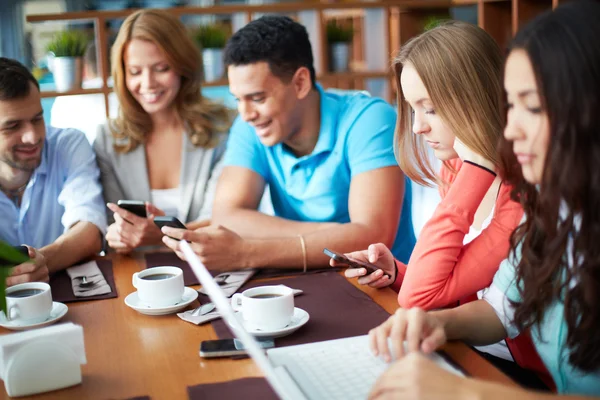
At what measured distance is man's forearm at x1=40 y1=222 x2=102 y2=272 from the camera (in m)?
1.65

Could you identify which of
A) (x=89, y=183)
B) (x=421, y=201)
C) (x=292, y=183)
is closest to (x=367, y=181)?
(x=292, y=183)

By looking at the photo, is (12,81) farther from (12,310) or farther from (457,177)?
(457,177)

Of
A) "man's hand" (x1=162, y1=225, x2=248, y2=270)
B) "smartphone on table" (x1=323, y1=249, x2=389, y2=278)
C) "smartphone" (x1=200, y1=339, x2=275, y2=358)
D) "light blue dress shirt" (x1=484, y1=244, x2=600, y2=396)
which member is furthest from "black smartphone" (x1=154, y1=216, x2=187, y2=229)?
"light blue dress shirt" (x1=484, y1=244, x2=600, y2=396)

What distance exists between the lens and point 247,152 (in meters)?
2.12

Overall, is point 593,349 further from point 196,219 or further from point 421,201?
point 421,201

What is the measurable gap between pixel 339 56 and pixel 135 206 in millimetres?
2266

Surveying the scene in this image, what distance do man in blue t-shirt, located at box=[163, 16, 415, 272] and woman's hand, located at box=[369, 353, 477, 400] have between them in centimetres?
86

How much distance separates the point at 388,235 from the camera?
6.05 feet

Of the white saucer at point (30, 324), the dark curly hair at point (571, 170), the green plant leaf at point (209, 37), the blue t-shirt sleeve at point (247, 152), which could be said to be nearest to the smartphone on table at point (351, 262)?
the dark curly hair at point (571, 170)

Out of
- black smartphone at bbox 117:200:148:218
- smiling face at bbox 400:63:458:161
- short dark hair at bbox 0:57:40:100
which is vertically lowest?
black smartphone at bbox 117:200:148:218

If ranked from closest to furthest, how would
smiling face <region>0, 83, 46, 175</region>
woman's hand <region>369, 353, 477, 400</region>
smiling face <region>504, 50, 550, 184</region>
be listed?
woman's hand <region>369, 353, 477, 400</region>, smiling face <region>504, 50, 550, 184</region>, smiling face <region>0, 83, 46, 175</region>

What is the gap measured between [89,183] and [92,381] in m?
1.17

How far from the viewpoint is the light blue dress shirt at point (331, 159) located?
1.94 meters

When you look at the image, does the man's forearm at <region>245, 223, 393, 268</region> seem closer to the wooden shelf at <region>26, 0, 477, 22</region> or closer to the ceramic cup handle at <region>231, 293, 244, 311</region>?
the ceramic cup handle at <region>231, 293, 244, 311</region>
